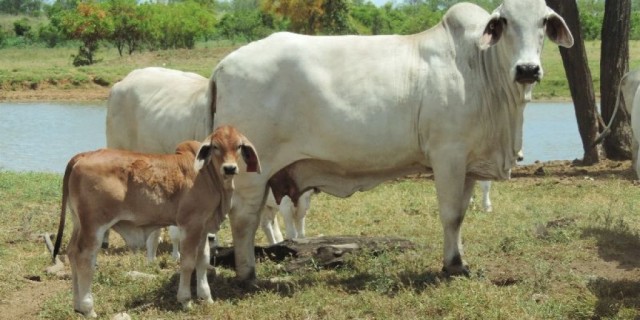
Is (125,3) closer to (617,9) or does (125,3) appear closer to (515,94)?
(617,9)

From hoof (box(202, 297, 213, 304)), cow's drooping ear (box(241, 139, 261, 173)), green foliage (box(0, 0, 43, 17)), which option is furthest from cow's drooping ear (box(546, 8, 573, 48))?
green foliage (box(0, 0, 43, 17))

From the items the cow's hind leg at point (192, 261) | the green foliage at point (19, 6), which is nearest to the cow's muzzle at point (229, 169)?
the cow's hind leg at point (192, 261)

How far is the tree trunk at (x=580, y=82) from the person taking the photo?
43.7 feet

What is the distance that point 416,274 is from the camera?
22.4 feet

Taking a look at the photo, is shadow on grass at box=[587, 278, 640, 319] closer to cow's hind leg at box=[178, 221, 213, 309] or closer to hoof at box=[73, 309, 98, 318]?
cow's hind leg at box=[178, 221, 213, 309]

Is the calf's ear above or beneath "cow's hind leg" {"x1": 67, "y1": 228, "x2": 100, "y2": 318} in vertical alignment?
above

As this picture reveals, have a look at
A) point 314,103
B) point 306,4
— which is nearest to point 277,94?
point 314,103

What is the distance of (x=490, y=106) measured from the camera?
6.60 metres

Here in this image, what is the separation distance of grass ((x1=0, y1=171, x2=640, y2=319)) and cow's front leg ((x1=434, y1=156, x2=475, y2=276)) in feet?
0.42

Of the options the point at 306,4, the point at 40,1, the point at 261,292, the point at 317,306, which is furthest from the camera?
the point at 40,1

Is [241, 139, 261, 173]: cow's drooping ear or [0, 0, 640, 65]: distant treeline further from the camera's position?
[0, 0, 640, 65]: distant treeline

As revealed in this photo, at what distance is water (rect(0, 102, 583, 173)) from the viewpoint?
1709cm

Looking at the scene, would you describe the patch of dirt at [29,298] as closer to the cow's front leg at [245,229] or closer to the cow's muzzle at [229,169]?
the cow's front leg at [245,229]

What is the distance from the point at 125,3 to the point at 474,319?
2199 inches
